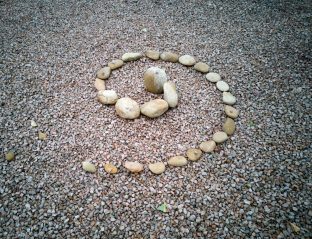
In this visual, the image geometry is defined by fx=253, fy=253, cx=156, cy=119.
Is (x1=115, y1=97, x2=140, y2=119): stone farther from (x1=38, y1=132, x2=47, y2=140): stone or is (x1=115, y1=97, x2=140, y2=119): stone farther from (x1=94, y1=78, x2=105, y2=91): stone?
(x1=38, y1=132, x2=47, y2=140): stone

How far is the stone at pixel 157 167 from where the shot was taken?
3521 millimetres

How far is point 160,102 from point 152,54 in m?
1.56

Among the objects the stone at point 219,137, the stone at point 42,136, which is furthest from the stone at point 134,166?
the stone at point 42,136

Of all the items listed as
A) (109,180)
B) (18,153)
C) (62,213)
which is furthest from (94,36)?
(62,213)

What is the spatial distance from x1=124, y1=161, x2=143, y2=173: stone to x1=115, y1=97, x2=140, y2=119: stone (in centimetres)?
87

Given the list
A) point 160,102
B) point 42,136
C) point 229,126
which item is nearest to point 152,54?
point 160,102

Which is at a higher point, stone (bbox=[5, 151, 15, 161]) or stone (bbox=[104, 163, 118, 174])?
stone (bbox=[104, 163, 118, 174])

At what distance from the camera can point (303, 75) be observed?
4859 millimetres

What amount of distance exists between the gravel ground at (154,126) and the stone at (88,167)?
0.09 meters

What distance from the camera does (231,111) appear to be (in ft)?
14.0

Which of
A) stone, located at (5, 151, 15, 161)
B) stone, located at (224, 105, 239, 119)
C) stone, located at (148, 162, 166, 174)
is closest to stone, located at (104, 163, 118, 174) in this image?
stone, located at (148, 162, 166, 174)

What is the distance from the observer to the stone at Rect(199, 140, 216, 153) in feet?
12.4

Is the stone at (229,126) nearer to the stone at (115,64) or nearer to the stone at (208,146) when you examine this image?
the stone at (208,146)

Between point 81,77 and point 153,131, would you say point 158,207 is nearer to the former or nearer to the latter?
point 153,131
